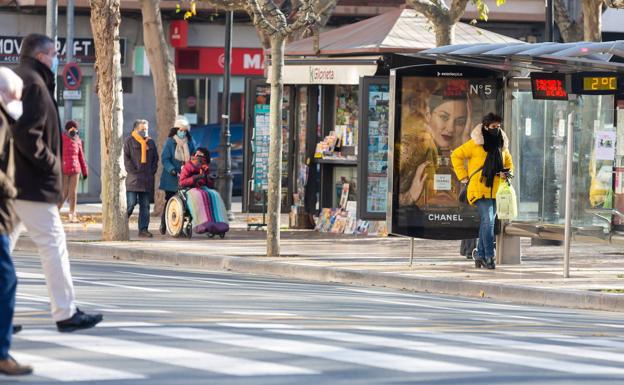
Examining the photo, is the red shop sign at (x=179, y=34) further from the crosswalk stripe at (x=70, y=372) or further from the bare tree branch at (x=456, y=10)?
the crosswalk stripe at (x=70, y=372)

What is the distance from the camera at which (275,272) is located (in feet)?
66.6

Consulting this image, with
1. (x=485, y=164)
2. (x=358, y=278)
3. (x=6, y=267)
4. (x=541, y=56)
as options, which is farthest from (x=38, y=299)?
(x=485, y=164)

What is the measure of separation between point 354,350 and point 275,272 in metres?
9.29

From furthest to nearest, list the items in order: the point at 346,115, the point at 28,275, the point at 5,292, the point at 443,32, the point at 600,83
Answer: the point at 346,115 → the point at 443,32 → the point at 600,83 → the point at 28,275 → the point at 5,292

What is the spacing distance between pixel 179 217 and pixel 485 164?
642 centimetres

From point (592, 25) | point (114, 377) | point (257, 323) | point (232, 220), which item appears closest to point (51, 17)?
point (232, 220)

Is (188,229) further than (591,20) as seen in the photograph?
No

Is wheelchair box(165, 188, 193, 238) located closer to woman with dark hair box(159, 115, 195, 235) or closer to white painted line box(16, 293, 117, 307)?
woman with dark hair box(159, 115, 195, 235)

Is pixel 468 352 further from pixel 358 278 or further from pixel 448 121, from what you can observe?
pixel 448 121

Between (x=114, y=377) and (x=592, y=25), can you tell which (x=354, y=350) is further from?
(x=592, y=25)

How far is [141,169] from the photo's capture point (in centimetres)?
2508

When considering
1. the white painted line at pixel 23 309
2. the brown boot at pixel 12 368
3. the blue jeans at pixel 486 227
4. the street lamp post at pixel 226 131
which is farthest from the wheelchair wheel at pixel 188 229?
the brown boot at pixel 12 368

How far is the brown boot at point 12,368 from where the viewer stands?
31.1ft

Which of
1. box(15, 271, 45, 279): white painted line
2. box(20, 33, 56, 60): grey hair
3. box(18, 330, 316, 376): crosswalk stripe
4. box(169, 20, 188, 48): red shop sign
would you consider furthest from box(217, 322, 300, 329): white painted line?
box(169, 20, 188, 48): red shop sign
